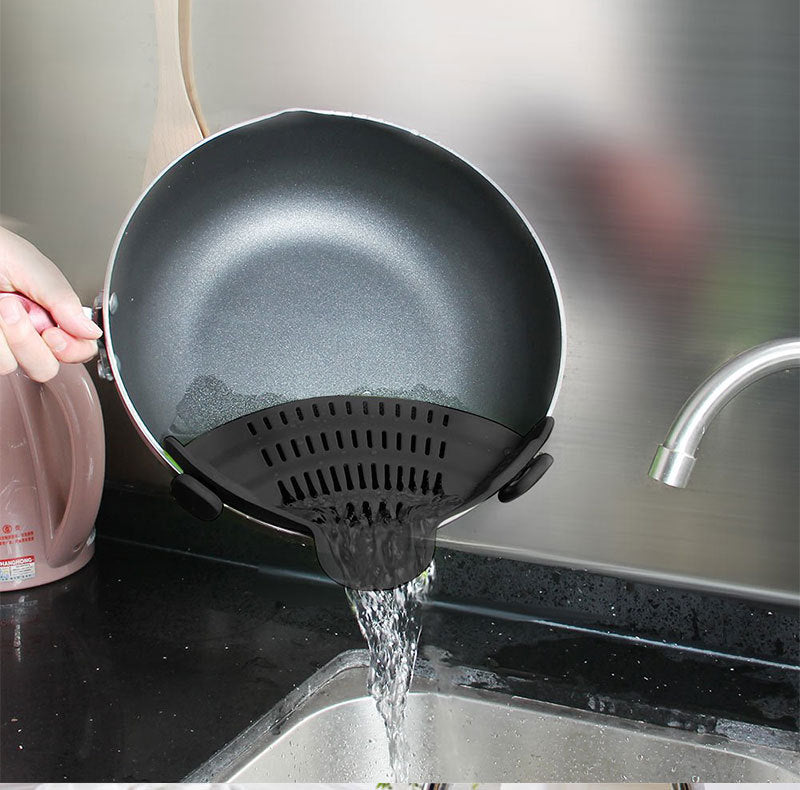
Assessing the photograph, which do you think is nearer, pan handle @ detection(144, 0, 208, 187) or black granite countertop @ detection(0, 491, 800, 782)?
black granite countertop @ detection(0, 491, 800, 782)

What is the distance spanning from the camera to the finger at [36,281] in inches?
26.9

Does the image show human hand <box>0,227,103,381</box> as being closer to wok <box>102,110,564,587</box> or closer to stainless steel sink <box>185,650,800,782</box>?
wok <box>102,110,564,587</box>

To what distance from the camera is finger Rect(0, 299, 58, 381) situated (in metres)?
0.69

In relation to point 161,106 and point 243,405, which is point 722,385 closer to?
point 243,405

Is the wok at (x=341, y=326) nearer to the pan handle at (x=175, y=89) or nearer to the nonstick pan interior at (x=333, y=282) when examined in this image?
the nonstick pan interior at (x=333, y=282)

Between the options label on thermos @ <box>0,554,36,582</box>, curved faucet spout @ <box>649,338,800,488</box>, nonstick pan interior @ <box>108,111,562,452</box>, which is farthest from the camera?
label on thermos @ <box>0,554,36,582</box>

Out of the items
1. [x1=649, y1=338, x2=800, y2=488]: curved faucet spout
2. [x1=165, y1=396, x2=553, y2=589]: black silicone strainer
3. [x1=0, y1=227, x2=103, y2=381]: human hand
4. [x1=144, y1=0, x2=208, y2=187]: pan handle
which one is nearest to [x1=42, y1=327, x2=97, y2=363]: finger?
[x1=0, y1=227, x2=103, y2=381]: human hand

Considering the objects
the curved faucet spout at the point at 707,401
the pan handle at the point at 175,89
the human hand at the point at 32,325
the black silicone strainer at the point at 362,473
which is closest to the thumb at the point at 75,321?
the human hand at the point at 32,325

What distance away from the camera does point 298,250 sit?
0.75 m

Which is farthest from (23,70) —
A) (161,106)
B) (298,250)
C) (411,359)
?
(411,359)

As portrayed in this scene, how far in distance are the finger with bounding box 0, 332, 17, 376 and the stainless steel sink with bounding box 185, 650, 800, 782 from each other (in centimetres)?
32

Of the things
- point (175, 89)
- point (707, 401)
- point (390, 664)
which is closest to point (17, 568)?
point (390, 664)

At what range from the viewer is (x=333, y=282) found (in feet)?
2.42

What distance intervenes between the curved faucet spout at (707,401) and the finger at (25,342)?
1.47ft
